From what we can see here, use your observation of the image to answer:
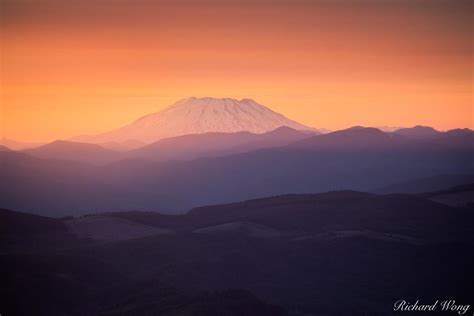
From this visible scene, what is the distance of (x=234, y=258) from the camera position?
367ft

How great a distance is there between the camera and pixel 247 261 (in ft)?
366

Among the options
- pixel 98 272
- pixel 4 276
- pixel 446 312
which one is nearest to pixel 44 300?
pixel 4 276

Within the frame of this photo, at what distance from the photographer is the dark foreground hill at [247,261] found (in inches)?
3322

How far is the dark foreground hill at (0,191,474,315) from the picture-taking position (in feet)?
277

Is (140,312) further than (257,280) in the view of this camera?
No

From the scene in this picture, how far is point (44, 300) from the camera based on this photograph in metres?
82.6

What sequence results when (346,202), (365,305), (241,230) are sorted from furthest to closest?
1. (346,202)
2. (241,230)
3. (365,305)

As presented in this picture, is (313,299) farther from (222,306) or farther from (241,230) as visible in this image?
A: (241,230)

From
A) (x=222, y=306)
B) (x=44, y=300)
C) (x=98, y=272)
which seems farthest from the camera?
(x=98, y=272)

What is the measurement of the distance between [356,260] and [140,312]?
3929 cm

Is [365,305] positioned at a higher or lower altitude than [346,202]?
lower

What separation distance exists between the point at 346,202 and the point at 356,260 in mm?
50533

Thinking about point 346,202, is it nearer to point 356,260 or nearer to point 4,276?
point 356,260

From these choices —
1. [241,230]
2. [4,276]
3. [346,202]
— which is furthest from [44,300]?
[346,202]
